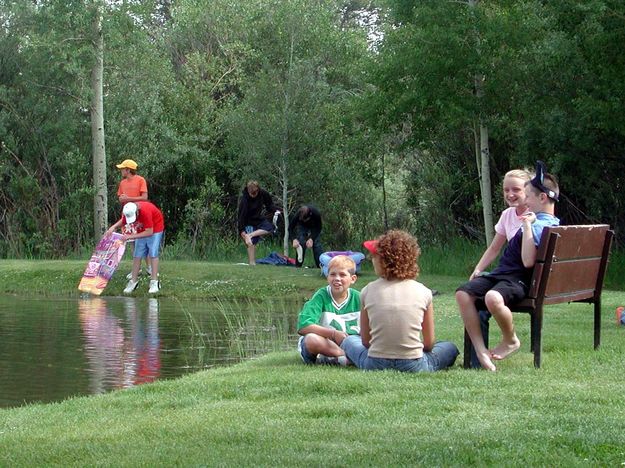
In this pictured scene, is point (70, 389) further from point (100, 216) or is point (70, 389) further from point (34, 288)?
point (100, 216)

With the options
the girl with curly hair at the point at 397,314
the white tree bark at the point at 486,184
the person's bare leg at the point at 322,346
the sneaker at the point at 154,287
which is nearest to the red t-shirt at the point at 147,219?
the sneaker at the point at 154,287

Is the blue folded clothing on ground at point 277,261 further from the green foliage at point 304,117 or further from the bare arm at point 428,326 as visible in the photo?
the bare arm at point 428,326

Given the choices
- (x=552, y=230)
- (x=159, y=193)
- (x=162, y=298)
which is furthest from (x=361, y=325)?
(x=159, y=193)

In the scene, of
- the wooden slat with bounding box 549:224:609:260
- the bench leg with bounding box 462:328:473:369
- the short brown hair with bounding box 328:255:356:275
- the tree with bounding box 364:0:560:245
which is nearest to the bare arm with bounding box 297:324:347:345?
the short brown hair with bounding box 328:255:356:275

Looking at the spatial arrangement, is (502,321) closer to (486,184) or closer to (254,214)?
(486,184)

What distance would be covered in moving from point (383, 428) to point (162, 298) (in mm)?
15067

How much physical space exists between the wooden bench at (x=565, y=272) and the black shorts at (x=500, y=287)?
0.09 meters

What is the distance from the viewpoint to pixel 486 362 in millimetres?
8930

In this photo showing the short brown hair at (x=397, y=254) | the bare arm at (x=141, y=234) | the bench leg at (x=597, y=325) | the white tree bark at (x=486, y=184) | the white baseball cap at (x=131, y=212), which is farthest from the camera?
the white tree bark at (x=486, y=184)

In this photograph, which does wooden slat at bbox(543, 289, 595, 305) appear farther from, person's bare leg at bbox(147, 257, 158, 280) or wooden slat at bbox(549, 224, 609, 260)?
person's bare leg at bbox(147, 257, 158, 280)

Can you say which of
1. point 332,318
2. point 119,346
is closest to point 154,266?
point 119,346

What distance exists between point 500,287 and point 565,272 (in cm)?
72

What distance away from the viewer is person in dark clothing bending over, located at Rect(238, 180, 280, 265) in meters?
25.5

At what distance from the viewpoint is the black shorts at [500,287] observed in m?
9.00
